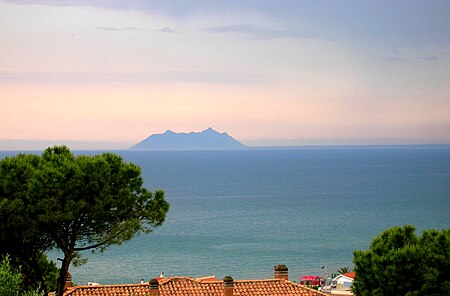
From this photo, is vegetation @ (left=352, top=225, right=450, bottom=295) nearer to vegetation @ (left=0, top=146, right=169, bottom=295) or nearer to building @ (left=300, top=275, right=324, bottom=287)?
vegetation @ (left=0, top=146, right=169, bottom=295)

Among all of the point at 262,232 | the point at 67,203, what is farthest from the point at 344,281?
the point at 262,232

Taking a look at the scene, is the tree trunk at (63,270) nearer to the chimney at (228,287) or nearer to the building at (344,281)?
the chimney at (228,287)

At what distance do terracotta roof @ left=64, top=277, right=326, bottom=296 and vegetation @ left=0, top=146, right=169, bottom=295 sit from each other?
9.49ft

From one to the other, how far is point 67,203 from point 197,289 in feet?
24.7

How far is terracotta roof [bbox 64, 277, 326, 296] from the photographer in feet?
96.4

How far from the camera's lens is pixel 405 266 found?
91.8ft

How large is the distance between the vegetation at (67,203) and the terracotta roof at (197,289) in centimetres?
289

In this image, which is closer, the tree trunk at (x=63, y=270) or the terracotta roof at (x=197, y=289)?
the tree trunk at (x=63, y=270)

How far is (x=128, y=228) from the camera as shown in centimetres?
2653

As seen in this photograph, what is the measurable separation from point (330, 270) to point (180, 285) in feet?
188

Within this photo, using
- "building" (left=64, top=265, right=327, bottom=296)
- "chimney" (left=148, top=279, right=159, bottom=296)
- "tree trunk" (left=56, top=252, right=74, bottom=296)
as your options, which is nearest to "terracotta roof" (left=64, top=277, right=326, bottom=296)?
"building" (left=64, top=265, right=327, bottom=296)

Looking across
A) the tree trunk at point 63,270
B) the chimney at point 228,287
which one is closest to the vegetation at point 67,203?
the tree trunk at point 63,270

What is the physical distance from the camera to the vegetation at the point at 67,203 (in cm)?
2480

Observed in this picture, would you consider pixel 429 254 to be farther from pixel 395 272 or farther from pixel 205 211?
pixel 205 211
